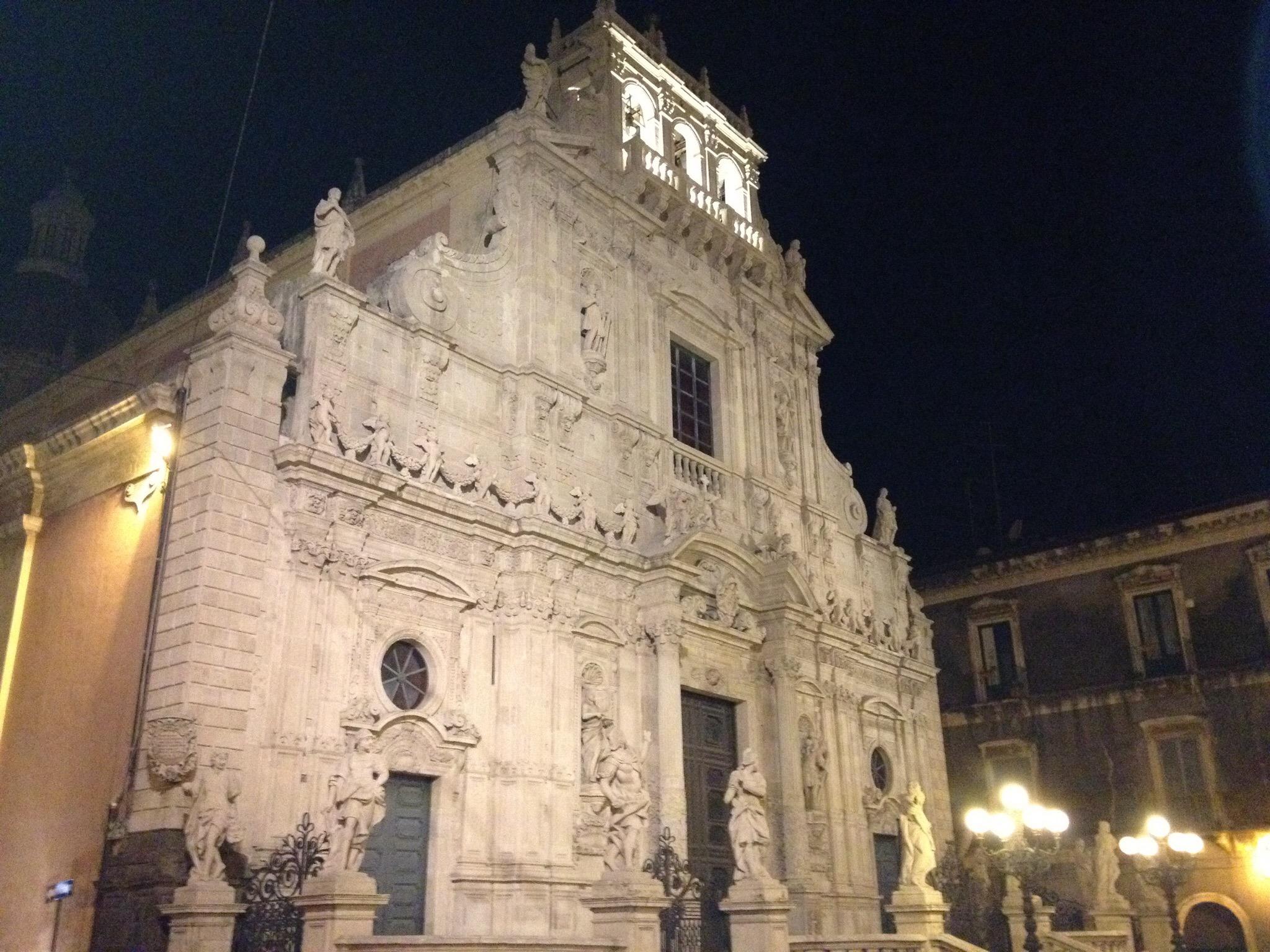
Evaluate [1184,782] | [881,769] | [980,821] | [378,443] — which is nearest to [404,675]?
[378,443]

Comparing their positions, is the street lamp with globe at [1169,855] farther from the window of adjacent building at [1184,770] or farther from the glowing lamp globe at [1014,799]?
the window of adjacent building at [1184,770]

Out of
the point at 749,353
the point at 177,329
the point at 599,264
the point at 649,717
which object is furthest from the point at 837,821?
the point at 177,329

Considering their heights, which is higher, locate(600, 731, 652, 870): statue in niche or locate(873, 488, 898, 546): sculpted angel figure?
locate(873, 488, 898, 546): sculpted angel figure

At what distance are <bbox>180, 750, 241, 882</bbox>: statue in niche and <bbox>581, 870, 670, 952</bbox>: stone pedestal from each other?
3833 millimetres

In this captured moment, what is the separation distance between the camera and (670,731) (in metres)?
17.6

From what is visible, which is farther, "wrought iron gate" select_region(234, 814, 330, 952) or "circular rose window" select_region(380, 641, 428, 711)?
"circular rose window" select_region(380, 641, 428, 711)

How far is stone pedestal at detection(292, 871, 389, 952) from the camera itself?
422 inches

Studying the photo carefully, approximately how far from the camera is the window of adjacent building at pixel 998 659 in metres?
30.3

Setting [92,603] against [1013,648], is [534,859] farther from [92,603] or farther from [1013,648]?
[1013,648]

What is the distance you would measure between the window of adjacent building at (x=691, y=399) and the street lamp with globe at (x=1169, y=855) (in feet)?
30.6

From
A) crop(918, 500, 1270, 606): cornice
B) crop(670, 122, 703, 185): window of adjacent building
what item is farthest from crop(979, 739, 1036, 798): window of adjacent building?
crop(670, 122, 703, 185): window of adjacent building

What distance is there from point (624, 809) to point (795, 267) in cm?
1405

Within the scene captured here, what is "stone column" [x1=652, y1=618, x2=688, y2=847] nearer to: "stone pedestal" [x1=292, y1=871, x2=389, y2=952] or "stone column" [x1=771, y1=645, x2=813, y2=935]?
"stone column" [x1=771, y1=645, x2=813, y2=935]

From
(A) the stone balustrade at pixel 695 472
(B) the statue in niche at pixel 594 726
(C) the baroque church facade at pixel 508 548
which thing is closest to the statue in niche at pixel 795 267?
(C) the baroque church facade at pixel 508 548
